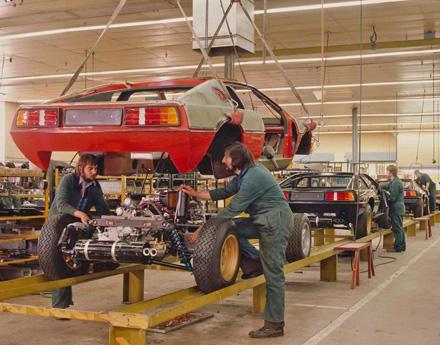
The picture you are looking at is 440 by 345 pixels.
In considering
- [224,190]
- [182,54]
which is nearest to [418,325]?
[224,190]

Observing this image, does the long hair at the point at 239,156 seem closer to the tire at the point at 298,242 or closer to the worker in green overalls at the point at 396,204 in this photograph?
the tire at the point at 298,242

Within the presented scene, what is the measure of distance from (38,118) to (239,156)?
1.79 meters

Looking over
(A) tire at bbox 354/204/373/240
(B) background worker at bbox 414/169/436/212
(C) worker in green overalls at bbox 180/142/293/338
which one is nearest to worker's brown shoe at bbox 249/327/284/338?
(C) worker in green overalls at bbox 180/142/293/338

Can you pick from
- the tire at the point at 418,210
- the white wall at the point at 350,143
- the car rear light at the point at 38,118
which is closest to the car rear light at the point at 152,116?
the car rear light at the point at 38,118

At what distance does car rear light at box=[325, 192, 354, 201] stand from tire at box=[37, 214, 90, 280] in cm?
481

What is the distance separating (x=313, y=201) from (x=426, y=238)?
6150 millimetres

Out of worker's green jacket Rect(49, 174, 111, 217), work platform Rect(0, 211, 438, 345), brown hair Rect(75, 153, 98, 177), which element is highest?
brown hair Rect(75, 153, 98, 177)

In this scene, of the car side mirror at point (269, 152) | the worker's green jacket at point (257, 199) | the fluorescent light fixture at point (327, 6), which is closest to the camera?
the worker's green jacket at point (257, 199)

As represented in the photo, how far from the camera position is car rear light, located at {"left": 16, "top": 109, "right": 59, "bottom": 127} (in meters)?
5.03

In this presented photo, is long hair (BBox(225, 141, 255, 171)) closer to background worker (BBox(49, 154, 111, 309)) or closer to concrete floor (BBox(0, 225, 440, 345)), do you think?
background worker (BBox(49, 154, 111, 309))

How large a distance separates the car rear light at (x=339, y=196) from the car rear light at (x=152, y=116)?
510 cm

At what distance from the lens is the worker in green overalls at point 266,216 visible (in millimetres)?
5145

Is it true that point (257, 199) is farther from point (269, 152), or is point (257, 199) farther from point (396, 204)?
point (396, 204)

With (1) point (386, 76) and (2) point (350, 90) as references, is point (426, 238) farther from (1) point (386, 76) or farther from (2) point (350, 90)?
(2) point (350, 90)
